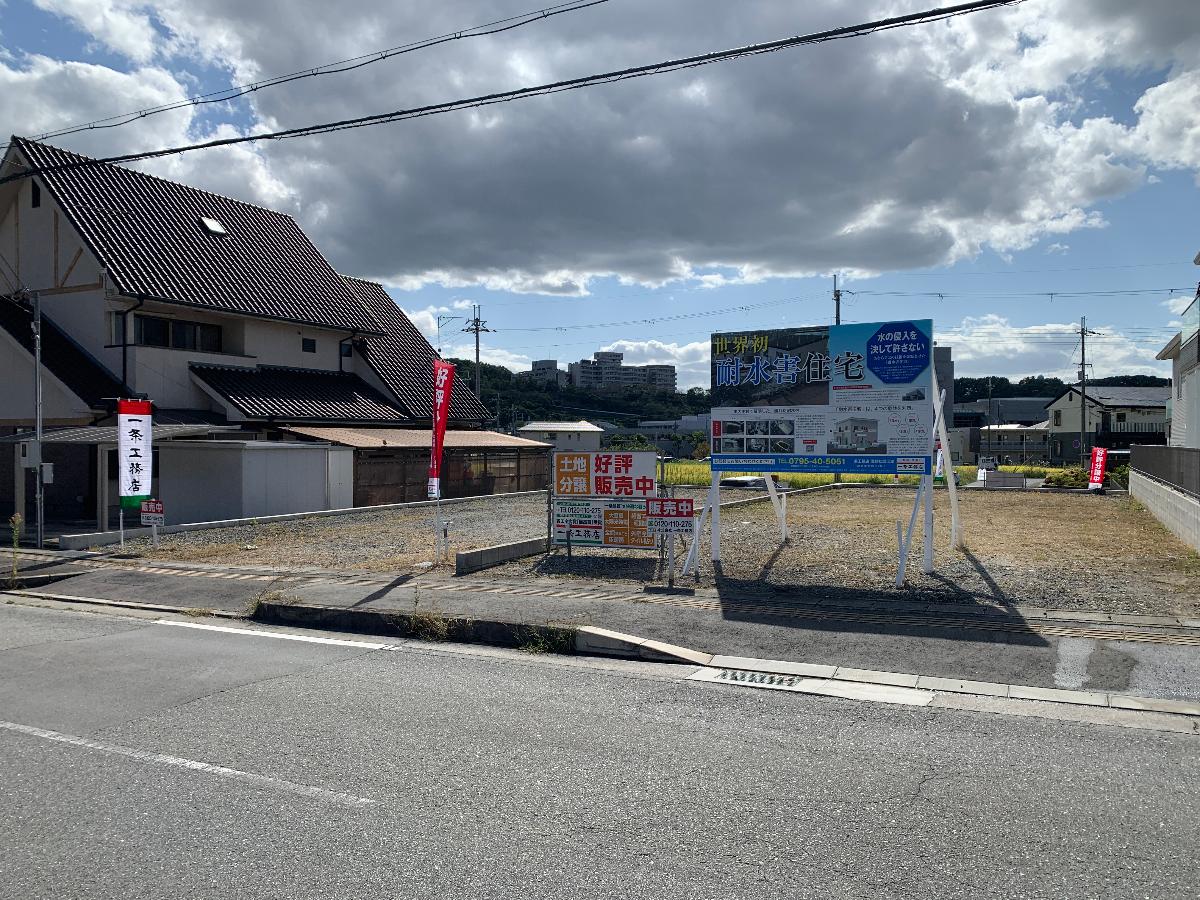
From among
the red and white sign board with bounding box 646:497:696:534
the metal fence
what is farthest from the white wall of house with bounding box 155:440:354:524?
the metal fence

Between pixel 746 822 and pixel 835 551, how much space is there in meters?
11.4

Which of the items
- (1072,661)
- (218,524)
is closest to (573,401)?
(218,524)

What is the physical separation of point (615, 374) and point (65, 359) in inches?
4920

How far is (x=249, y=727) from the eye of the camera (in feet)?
19.7

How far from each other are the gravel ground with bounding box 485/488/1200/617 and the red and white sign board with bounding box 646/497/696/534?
0.73m

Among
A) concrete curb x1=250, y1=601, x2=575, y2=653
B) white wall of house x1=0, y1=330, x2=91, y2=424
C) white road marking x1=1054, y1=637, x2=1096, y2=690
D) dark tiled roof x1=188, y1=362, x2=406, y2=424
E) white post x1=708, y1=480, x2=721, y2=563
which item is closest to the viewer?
white road marking x1=1054, y1=637, x2=1096, y2=690

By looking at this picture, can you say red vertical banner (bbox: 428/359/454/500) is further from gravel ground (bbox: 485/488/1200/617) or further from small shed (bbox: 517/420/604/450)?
small shed (bbox: 517/420/604/450)

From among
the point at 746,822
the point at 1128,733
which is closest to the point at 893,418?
the point at 1128,733

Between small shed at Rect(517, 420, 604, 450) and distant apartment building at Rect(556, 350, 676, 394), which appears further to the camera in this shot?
distant apartment building at Rect(556, 350, 676, 394)

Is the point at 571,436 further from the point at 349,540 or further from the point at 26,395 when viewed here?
the point at 349,540

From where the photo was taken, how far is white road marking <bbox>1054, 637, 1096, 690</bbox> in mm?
7305

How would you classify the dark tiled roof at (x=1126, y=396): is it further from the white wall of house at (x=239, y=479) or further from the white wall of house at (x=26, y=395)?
the white wall of house at (x=26, y=395)

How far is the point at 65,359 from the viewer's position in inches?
933

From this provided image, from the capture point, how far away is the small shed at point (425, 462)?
25.4 metres
